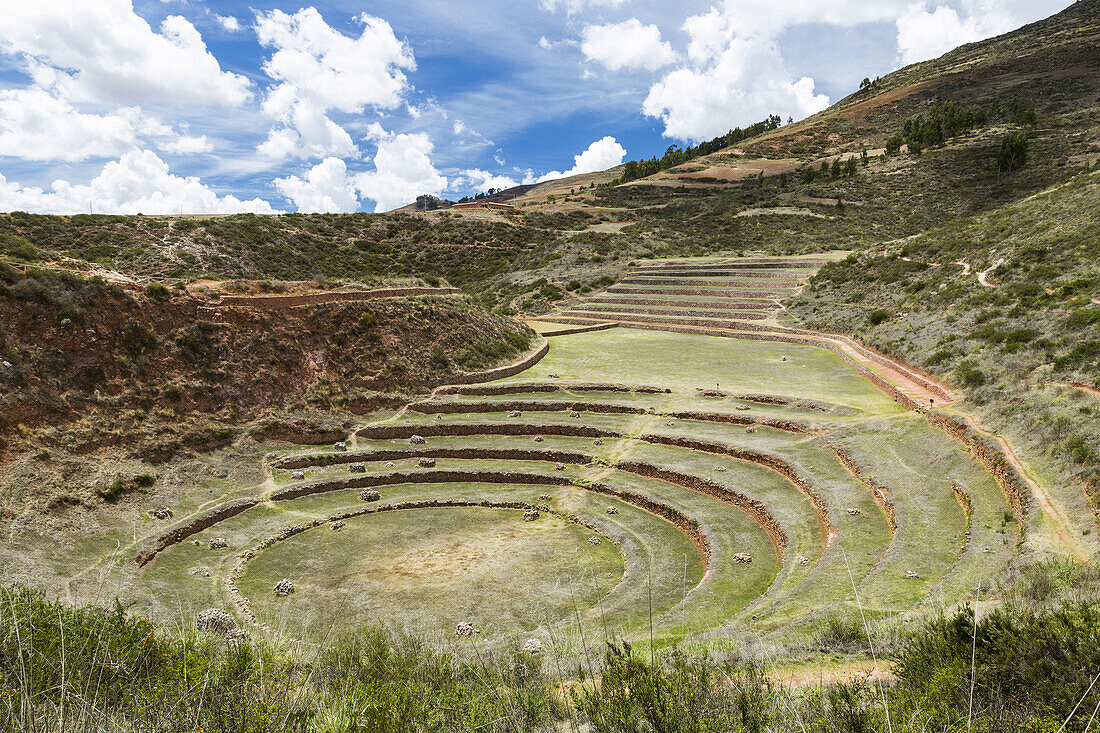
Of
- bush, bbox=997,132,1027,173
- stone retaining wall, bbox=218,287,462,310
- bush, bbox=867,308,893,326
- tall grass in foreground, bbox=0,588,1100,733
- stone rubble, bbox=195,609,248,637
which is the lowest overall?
stone rubble, bbox=195,609,248,637

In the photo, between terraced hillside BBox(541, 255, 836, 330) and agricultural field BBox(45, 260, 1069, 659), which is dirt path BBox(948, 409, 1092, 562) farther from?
terraced hillside BBox(541, 255, 836, 330)

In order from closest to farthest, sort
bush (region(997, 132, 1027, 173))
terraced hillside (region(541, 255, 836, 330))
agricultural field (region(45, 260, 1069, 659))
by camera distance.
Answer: agricultural field (region(45, 260, 1069, 659))
terraced hillside (region(541, 255, 836, 330))
bush (region(997, 132, 1027, 173))

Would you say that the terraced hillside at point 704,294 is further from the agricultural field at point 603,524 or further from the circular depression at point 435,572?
the circular depression at point 435,572

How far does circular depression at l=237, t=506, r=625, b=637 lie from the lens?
12.4 meters

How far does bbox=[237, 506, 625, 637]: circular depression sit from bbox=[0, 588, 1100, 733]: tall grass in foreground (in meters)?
4.79

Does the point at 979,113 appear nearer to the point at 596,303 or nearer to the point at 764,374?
the point at 596,303

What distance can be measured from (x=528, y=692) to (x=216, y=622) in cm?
832

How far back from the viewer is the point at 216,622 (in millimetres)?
11391

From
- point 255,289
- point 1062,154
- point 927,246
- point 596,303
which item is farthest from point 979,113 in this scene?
point 255,289

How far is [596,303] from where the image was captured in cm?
5588

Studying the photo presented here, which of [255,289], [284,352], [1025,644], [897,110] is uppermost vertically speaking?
[897,110]

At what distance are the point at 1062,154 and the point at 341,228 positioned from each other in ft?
286

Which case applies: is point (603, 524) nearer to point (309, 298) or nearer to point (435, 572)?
point (435, 572)

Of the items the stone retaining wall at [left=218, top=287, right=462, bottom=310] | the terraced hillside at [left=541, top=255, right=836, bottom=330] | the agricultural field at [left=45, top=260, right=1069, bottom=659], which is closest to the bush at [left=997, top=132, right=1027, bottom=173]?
the terraced hillside at [left=541, top=255, right=836, bottom=330]
